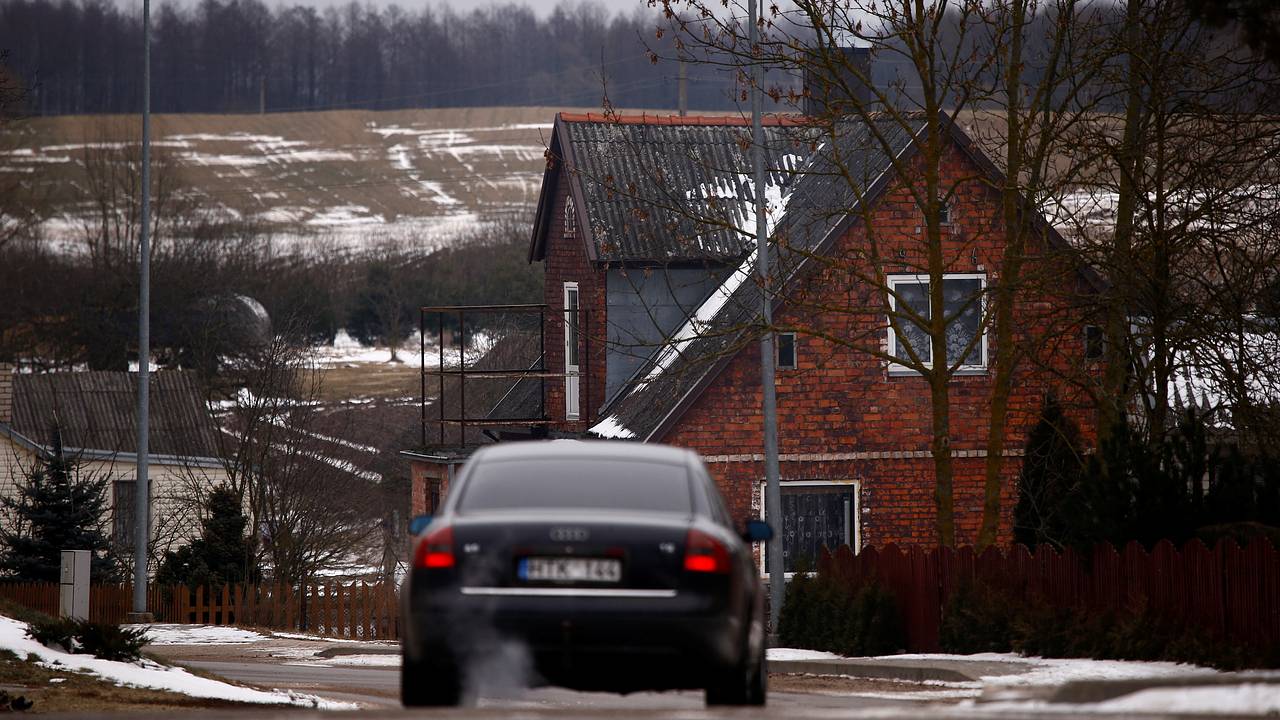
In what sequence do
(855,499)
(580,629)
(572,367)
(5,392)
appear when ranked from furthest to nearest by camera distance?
1. (5,392)
2. (572,367)
3. (855,499)
4. (580,629)

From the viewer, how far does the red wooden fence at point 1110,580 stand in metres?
14.9

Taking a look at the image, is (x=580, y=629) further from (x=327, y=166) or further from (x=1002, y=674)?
(x=327, y=166)

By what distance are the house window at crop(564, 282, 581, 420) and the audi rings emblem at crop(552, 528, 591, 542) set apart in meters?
21.3

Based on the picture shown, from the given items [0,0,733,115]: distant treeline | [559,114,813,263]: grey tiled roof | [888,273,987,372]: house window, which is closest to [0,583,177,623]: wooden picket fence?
[559,114,813,263]: grey tiled roof

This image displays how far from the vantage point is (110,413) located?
4894 cm

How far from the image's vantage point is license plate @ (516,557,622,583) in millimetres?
8930

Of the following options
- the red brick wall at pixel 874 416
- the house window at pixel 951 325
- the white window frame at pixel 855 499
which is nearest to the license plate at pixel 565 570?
the red brick wall at pixel 874 416

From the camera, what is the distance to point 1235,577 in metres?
15.1

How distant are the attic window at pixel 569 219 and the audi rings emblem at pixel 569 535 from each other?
2229 cm

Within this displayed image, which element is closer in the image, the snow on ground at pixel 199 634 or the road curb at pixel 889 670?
the road curb at pixel 889 670

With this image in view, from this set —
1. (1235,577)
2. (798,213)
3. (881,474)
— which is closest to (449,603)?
(1235,577)

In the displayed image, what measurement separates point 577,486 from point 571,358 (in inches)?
844

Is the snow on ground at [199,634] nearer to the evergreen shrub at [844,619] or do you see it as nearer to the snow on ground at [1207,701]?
the evergreen shrub at [844,619]

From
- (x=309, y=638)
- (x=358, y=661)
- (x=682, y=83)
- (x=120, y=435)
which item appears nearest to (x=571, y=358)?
(x=309, y=638)
